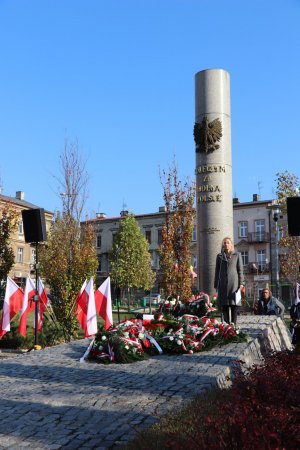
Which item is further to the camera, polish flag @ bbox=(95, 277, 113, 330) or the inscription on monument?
the inscription on monument

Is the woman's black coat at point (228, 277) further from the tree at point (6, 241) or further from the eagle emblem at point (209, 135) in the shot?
the tree at point (6, 241)

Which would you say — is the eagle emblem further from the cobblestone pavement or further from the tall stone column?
the cobblestone pavement

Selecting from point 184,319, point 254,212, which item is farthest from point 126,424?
point 254,212

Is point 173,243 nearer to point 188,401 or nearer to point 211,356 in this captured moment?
point 211,356

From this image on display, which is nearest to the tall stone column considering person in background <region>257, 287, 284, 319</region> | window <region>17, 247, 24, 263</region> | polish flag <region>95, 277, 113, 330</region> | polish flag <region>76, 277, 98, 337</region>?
person in background <region>257, 287, 284, 319</region>

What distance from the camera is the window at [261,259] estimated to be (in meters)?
64.5

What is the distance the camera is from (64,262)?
54.7 ft

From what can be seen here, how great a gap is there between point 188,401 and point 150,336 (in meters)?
3.72

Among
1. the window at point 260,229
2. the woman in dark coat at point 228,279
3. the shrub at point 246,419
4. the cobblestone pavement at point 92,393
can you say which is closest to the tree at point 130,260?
the window at point 260,229

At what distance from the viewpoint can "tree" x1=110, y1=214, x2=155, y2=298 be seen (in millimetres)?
60000

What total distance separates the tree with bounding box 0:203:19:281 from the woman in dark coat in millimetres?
9907

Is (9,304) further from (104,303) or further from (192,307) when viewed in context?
(192,307)

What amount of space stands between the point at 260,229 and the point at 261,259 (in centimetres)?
371

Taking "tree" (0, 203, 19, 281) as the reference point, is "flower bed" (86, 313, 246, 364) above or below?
below
